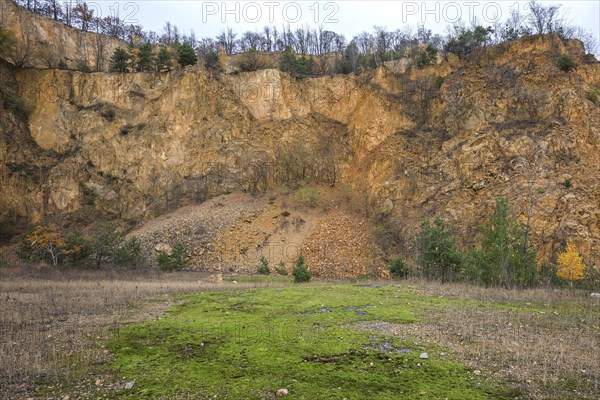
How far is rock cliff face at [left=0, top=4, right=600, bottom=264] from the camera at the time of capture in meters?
33.7

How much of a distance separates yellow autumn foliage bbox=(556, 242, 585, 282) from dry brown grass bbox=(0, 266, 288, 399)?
19630mm

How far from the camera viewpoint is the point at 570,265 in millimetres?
23469

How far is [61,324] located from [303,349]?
6.40 metres

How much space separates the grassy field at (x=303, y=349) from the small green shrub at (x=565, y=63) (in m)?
32.4

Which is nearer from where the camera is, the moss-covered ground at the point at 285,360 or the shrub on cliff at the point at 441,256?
the moss-covered ground at the point at 285,360

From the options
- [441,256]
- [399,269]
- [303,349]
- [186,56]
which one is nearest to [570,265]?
[441,256]

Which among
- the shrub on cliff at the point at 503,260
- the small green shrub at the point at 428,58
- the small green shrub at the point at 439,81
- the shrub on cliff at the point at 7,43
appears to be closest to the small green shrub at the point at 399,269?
the shrub on cliff at the point at 503,260

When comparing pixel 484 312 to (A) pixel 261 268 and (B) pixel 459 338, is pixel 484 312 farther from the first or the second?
(A) pixel 261 268

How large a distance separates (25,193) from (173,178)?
1439 centimetres

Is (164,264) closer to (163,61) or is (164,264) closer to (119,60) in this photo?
(163,61)

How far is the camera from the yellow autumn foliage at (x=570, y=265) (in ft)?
72.8

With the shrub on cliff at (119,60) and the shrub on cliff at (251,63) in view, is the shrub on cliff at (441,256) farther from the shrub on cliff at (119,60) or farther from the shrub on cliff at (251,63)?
the shrub on cliff at (119,60)

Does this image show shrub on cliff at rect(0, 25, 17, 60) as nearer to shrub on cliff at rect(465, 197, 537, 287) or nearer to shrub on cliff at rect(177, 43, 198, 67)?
shrub on cliff at rect(177, 43, 198, 67)

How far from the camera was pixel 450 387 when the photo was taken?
16.7 feet
